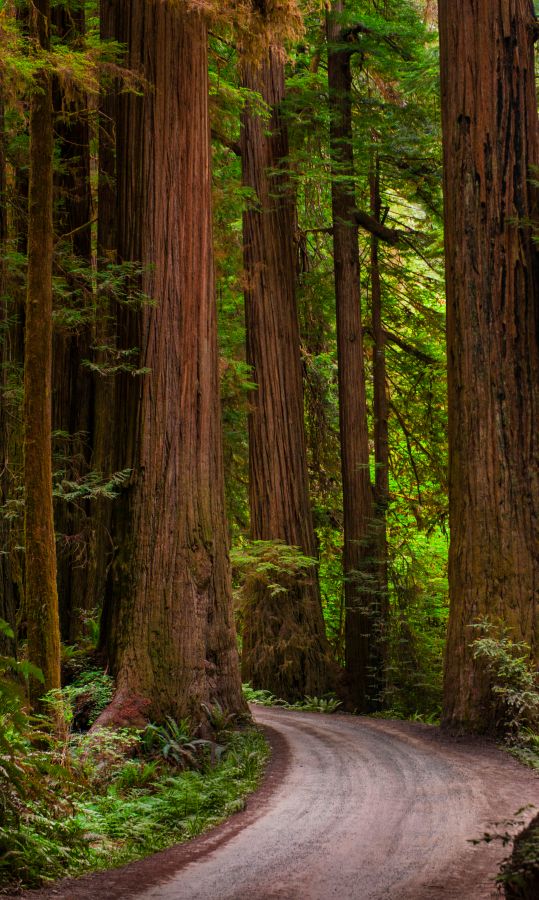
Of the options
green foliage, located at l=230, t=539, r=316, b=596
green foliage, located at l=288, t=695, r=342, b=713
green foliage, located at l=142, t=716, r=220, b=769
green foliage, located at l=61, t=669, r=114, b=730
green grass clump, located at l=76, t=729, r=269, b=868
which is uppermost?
green foliage, located at l=230, t=539, r=316, b=596

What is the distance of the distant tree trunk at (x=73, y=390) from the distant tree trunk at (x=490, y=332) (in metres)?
4.66

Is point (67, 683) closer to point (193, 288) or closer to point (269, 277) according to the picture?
point (193, 288)

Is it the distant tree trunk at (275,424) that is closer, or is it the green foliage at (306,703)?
the green foliage at (306,703)

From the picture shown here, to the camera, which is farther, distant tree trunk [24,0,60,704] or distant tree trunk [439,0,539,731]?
distant tree trunk [439,0,539,731]

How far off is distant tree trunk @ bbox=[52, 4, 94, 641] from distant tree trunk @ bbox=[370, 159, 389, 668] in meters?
6.63

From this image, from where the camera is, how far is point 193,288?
33.9 feet

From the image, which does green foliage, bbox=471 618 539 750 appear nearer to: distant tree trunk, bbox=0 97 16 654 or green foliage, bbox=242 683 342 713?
distant tree trunk, bbox=0 97 16 654

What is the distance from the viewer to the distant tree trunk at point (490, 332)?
10.2 metres

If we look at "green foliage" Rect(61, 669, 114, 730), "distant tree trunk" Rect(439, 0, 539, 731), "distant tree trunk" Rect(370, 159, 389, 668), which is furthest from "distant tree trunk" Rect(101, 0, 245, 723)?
"distant tree trunk" Rect(370, 159, 389, 668)

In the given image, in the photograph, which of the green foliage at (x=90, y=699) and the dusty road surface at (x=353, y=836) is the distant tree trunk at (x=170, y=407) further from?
the dusty road surface at (x=353, y=836)

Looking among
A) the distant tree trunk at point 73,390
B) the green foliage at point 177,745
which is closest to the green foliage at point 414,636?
the distant tree trunk at point 73,390

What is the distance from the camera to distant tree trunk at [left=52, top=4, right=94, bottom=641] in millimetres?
12094

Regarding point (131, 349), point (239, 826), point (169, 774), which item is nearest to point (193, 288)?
point (131, 349)

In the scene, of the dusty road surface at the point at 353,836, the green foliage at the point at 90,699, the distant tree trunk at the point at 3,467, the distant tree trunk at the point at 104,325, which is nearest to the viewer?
the dusty road surface at the point at 353,836
